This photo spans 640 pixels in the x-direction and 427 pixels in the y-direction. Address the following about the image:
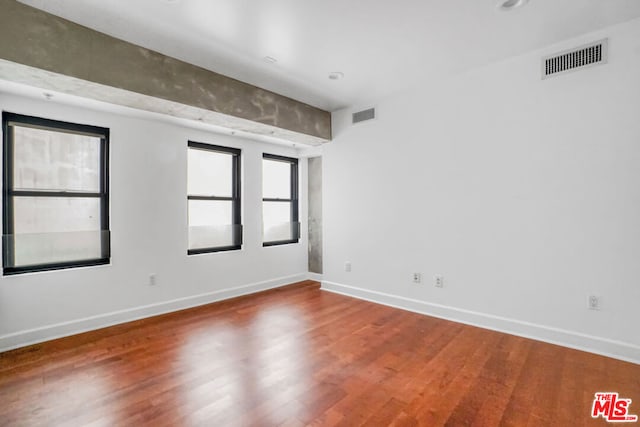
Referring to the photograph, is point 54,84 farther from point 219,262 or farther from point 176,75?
point 219,262

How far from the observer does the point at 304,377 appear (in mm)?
2363

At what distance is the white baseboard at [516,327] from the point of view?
2584 mm

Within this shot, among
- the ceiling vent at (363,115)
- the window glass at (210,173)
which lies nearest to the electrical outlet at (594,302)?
the ceiling vent at (363,115)

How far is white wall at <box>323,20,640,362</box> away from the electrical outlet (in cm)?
3

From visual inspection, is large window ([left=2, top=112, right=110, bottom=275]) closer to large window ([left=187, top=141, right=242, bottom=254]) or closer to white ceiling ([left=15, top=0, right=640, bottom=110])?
large window ([left=187, top=141, right=242, bottom=254])

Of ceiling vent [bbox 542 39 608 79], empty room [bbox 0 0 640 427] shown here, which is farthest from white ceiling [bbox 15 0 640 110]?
ceiling vent [bbox 542 39 608 79]

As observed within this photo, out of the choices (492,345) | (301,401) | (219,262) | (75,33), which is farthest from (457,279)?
(75,33)

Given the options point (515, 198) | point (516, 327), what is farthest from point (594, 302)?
point (515, 198)

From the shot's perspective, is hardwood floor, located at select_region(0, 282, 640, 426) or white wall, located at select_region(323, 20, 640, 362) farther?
white wall, located at select_region(323, 20, 640, 362)

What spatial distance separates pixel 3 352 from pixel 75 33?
9.73 feet

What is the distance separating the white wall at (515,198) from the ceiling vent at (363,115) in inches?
4.0

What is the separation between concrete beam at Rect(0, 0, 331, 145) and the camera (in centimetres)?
219

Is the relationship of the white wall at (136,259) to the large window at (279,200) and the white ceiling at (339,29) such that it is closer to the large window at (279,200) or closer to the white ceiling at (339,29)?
the large window at (279,200)

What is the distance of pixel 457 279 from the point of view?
3531 mm
